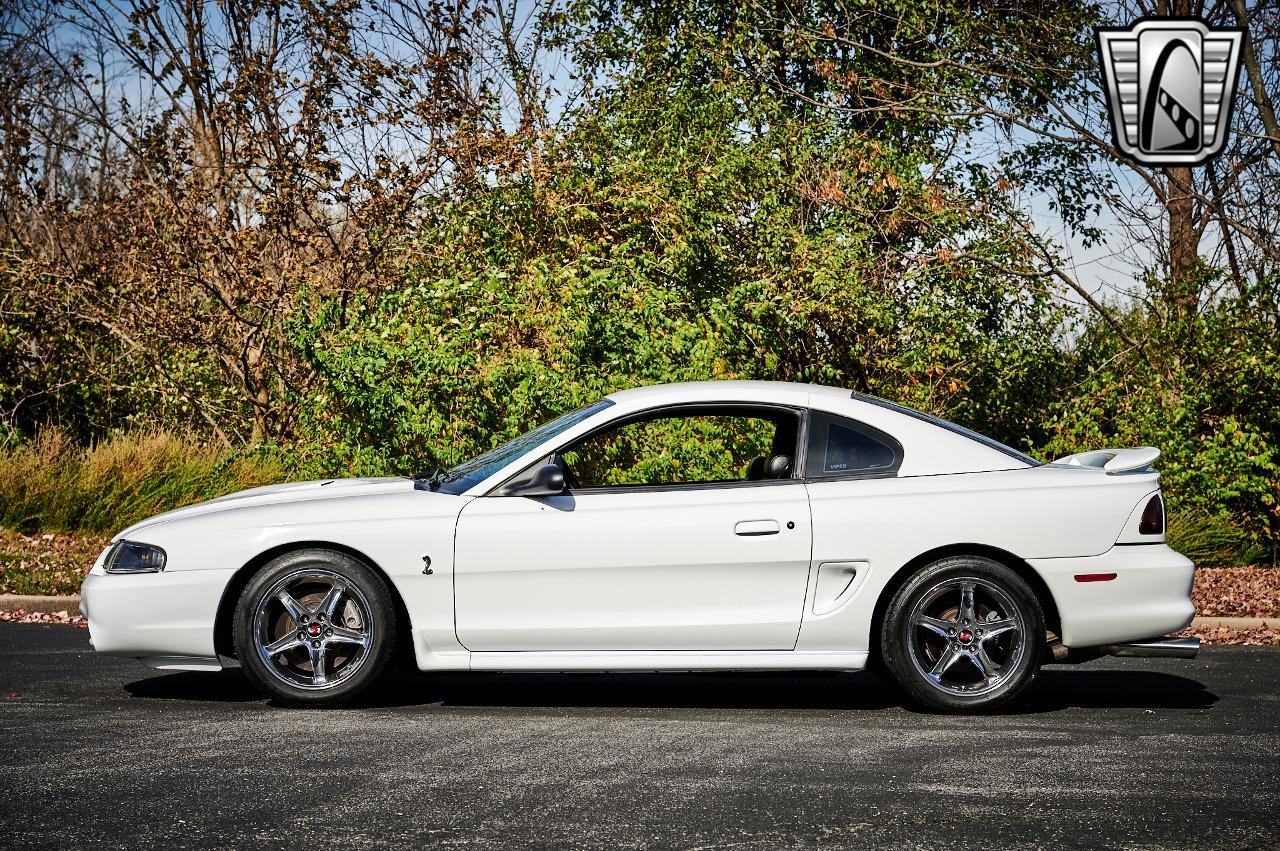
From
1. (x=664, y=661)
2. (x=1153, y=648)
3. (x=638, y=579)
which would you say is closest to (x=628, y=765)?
(x=664, y=661)

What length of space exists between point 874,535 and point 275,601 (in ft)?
9.25

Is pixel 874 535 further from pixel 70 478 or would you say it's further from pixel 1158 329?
pixel 70 478

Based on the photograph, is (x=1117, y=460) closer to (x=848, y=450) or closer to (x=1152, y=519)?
(x=1152, y=519)

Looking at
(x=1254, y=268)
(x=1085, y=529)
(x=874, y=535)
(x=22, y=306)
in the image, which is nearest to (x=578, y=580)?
(x=874, y=535)

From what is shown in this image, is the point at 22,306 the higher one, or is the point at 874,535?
the point at 22,306

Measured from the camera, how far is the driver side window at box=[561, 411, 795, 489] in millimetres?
11859

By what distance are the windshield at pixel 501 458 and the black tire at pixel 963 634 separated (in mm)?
1768

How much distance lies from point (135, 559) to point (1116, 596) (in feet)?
15.2

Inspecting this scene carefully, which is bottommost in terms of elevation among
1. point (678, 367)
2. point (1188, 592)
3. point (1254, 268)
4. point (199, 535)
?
point (1188, 592)

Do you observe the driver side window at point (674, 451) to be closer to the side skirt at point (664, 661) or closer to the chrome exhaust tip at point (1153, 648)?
the side skirt at point (664, 661)

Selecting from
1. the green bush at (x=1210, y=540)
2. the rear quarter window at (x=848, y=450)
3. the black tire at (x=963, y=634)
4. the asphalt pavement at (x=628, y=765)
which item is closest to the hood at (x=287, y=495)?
the asphalt pavement at (x=628, y=765)

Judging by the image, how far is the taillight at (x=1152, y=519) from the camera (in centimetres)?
662

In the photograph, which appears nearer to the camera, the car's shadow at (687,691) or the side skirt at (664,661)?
the side skirt at (664,661)

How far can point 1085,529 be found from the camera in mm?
6578
